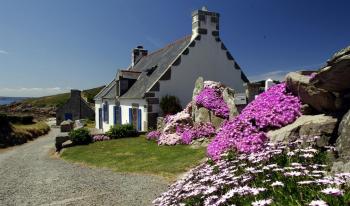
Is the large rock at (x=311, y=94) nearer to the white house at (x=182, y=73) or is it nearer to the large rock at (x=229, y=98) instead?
the large rock at (x=229, y=98)

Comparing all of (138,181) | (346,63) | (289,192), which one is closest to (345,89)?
(346,63)

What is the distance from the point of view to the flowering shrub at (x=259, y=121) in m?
10.2

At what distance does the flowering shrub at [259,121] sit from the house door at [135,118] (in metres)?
16.6

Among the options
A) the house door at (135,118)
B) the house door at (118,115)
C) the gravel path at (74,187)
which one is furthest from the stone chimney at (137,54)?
the gravel path at (74,187)

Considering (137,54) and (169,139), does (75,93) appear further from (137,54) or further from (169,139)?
(169,139)

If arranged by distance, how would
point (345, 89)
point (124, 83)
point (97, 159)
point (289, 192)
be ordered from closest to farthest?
point (289, 192) → point (345, 89) → point (97, 159) → point (124, 83)

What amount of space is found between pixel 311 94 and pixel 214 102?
12000 mm

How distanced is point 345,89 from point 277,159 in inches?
119

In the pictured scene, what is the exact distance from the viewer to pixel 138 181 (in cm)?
1304

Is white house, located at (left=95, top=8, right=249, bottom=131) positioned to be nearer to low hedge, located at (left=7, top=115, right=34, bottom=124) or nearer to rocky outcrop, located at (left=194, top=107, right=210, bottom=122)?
rocky outcrop, located at (left=194, top=107, right=210, bottom=122)

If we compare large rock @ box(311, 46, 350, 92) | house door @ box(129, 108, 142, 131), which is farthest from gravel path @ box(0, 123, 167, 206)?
house door @ box(129, 108, 142, 131)

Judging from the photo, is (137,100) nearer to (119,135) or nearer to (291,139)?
(119,135)

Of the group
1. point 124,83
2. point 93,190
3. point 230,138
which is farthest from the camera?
point 124,83

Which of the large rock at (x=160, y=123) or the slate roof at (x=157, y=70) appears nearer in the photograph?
the large rock at (x=160, y=123)
